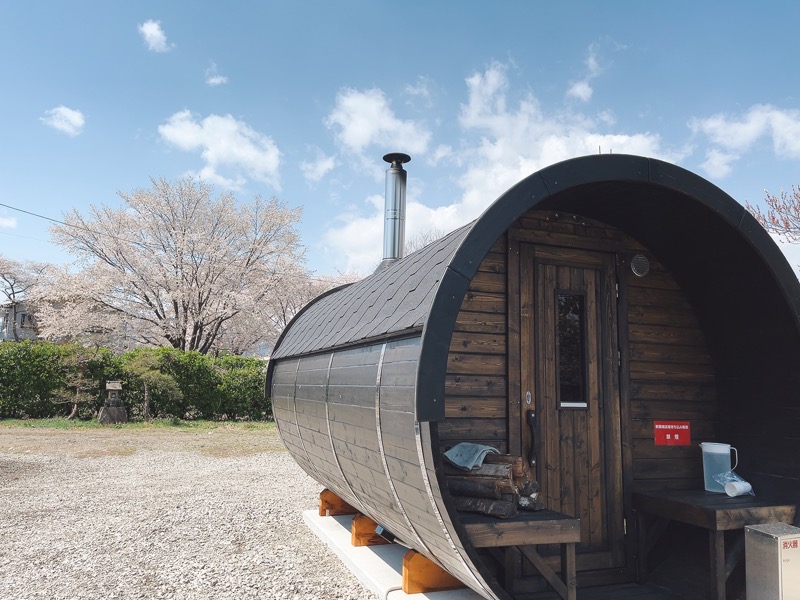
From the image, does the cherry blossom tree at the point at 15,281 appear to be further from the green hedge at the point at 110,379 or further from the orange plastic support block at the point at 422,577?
the orange plastic support block at the point at 422,577

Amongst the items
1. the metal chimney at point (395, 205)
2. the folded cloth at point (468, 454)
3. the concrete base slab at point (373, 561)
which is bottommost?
the concrete base slab at point (373, 561)

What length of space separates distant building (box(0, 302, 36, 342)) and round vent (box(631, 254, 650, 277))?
39419 mm

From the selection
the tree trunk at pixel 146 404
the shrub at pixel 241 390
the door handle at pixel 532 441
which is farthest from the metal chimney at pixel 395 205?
the shrub at pixel 241 390

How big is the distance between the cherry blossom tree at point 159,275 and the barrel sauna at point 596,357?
21556mm

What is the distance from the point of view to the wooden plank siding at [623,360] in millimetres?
4383

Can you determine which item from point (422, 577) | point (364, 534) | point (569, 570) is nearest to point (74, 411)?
point (364, 534)

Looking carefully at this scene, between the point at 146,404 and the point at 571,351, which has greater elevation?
the point at 571,351

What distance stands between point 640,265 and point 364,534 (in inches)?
138

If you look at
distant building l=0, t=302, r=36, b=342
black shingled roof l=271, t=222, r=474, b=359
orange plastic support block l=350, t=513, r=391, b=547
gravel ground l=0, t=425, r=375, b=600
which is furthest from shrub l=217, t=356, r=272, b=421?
distant building l=0, t=302, r=36, b=342

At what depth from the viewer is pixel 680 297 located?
5145 millimetres

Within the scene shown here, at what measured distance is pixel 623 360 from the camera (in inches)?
191

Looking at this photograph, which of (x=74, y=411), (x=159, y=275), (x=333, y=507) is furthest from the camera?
(x=159, y=275)

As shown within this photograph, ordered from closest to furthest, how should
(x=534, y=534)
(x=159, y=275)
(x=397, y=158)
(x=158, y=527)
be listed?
(x=534, y=534) < (x=158, y=527) < (x=397, y=158) < (x=159, y=275)

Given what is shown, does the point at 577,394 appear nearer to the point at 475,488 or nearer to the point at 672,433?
the point at 672,433
